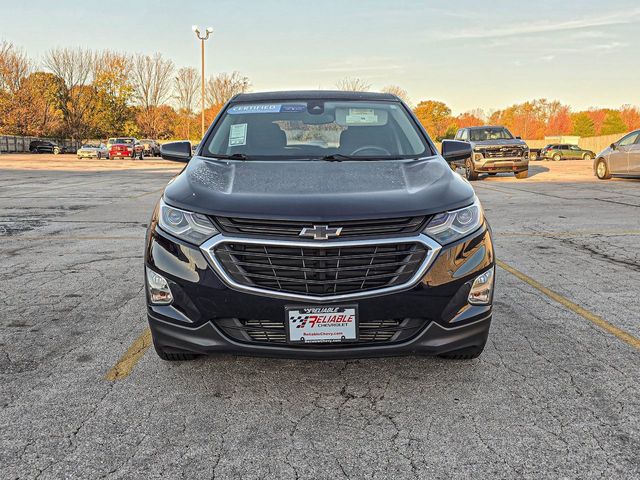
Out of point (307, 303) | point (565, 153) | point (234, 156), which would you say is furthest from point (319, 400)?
point (565, 153)

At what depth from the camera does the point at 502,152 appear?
61.4ft

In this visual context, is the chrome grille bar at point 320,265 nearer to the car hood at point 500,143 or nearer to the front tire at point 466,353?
the front tire at point 466,353

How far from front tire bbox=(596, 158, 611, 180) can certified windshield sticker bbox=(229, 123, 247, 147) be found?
55.1 feet

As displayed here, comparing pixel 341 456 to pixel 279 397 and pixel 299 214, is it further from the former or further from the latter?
pixel 299 214

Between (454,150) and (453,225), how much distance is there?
1745 mm

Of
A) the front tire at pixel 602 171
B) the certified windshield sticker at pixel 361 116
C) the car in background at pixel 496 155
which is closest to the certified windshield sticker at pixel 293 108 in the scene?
the certified windshield sticker at pixel 361 116

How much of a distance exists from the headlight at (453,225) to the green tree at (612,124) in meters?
115

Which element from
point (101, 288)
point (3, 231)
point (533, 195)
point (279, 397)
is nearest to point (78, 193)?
point (3, 231)

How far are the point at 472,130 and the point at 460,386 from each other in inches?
706

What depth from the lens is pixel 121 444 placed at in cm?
252

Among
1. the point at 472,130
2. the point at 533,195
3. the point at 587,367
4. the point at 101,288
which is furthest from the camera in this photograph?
the point at 472,130

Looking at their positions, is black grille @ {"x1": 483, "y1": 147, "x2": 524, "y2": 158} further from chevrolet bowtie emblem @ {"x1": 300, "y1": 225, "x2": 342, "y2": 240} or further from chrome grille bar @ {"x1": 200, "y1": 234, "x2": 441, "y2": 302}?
chevrolet bowtie emblem @ {"x1": 300, "y1": 225, "x2": 342, "y2": 240}

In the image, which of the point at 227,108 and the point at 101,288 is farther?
the point at 101,288

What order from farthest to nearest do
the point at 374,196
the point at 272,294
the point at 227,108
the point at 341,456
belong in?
the point at 227,108
the point at 374,196
the point at 272,294
the point at 341,456
